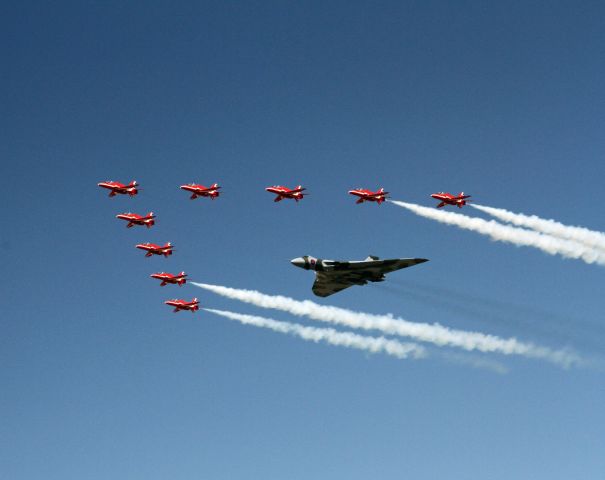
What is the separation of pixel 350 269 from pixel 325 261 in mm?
3849

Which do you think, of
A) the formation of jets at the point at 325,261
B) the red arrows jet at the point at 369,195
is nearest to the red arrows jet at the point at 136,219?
the formation of jets at the point at 325,261

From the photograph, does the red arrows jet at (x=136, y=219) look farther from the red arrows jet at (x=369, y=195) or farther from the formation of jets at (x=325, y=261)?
the red arrows jet at (x=369, y=195)

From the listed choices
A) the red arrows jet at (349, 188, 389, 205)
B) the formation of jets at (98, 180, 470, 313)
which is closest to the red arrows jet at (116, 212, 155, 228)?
the formation of jets at (98, 180, 470, 313)

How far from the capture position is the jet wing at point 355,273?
5118 inches

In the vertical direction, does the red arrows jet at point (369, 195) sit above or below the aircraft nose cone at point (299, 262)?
above

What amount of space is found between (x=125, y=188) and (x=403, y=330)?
4882cm

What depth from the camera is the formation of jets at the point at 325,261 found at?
131 m

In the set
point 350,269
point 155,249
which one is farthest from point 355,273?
point 155,249

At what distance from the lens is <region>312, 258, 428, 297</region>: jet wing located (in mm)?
130000

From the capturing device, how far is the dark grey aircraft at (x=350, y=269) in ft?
426

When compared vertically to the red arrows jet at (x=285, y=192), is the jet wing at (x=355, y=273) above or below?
below

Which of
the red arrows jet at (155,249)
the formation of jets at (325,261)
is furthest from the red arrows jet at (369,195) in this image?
the red arrows jet at (155,249)

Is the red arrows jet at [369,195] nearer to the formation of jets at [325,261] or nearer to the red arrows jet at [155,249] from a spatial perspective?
the formation of jets at [325,261]

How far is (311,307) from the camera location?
479ft
